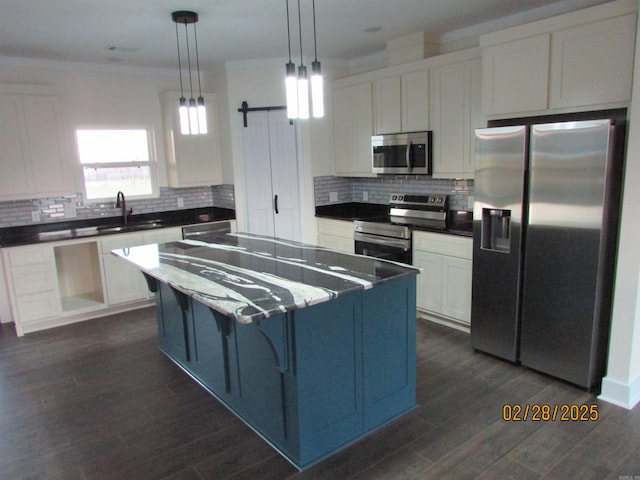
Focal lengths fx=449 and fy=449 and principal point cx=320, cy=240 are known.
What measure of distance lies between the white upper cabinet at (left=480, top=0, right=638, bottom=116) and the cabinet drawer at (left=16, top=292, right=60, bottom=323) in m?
4.39

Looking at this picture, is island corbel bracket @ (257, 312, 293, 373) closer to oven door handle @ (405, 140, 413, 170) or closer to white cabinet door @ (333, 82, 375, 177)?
oven door handle @ (405, 140, 413, 170)

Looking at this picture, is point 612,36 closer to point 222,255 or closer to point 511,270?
point 511,270

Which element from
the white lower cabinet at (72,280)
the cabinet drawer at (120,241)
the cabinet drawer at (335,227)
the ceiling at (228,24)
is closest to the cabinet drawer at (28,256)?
the white lower cabinet at (72,280)

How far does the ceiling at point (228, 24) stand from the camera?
3.32 m

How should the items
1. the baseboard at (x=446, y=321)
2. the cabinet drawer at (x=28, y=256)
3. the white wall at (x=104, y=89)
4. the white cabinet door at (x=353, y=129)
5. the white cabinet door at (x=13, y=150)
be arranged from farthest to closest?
1. the white cabinet door at (x=353, y=129)
2. the white wall at (x=104, y=89)
3. the white cabinet door at (x=13, y=150)
4. the cabinet drawer at (x=28, y=256)
5. the baseboard at (x=446, y=321)

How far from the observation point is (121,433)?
2719mm

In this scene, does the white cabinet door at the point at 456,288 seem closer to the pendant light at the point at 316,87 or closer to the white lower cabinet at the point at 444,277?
the white lower cabinet at the point at 444,277

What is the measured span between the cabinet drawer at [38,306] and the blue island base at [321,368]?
237 centimetres

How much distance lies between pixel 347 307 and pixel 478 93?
2472 millimetres

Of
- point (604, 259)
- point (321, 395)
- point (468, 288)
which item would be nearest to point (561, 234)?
point (604, 259)

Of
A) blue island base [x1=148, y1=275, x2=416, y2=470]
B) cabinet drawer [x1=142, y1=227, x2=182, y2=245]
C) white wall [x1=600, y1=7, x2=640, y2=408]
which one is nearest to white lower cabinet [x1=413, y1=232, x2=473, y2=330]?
white wall [x1=600, y1=7, x2=640, y2=408]

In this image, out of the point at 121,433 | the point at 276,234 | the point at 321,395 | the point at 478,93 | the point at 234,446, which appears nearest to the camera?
the point at 321,395

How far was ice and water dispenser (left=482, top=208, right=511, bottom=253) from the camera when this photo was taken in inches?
127

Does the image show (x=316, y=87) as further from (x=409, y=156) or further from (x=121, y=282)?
(x=121, y=282)
